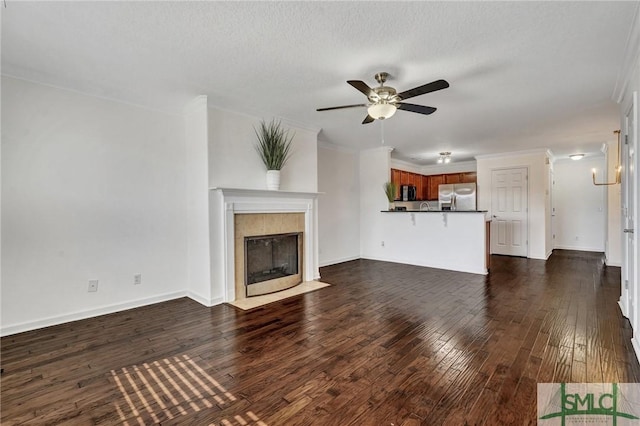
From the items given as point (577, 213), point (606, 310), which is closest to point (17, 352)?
point (606, 310)

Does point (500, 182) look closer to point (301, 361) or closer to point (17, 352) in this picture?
point (301, 361)

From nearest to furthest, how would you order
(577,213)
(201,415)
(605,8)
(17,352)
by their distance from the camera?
(201,415) → (605,8) → (17,352) → (577,213)

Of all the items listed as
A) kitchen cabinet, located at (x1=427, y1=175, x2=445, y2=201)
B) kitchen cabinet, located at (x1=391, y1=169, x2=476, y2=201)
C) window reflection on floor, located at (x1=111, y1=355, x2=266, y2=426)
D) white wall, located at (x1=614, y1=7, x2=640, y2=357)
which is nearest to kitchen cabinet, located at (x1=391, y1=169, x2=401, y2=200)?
kitchen cabinet, located at (x1=391, y1=169, x2=476, y2=201)

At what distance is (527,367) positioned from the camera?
2141mm

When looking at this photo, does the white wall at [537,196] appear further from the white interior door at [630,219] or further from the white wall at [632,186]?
the white interior door at [630,219]

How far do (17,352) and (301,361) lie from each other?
2364mm

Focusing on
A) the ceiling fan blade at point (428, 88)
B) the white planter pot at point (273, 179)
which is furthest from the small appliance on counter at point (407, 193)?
the ceiling fan blade at point (428, 88)

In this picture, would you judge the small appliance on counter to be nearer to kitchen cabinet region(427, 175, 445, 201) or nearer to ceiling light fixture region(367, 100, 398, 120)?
kitchen cabinet region(427, 175, 445, 201)

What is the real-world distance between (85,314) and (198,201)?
1.67 meters

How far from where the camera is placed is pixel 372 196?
6.55 meters

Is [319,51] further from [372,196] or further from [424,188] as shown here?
[424,188]

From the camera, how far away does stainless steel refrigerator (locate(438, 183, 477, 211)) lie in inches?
290

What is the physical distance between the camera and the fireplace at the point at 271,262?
3969 millimetres

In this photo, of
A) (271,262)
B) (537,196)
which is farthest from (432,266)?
(271,262)
